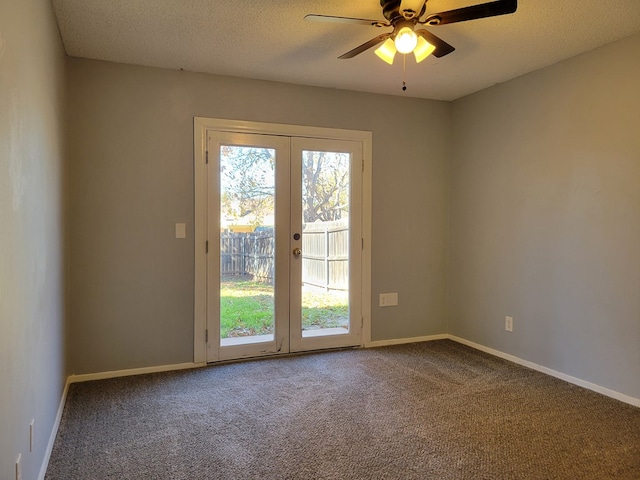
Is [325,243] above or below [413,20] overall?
below

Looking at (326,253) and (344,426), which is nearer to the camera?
(344,426)

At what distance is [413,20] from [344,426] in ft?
7.41

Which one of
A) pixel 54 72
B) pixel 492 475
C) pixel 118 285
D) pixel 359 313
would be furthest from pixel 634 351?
pixel 54 72

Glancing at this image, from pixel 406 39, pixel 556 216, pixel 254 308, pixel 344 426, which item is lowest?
pixel 344 426

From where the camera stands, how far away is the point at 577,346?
314 centimetres

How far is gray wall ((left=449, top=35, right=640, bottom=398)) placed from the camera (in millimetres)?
2838

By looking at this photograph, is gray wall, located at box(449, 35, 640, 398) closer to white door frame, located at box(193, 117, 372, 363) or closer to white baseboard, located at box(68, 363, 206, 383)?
white door frame, located at box(193, 117, 372, 363)

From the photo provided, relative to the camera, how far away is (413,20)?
7.52ft

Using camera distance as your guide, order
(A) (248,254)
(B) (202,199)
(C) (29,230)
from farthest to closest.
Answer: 1. (A) (248,254)
2. (B) (202,199)
3. (C) (29,230)

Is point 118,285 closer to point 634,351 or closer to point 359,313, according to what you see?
point 359,313

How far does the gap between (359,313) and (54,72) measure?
2.96 m

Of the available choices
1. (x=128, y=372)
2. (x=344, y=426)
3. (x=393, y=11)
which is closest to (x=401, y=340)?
(x=344, y=426)

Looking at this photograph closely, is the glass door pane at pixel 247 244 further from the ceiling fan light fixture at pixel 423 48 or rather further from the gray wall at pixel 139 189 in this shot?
the ceiling fan light fixture at pixel 423 48

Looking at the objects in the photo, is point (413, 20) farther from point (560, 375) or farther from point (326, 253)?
point (560, 375)
